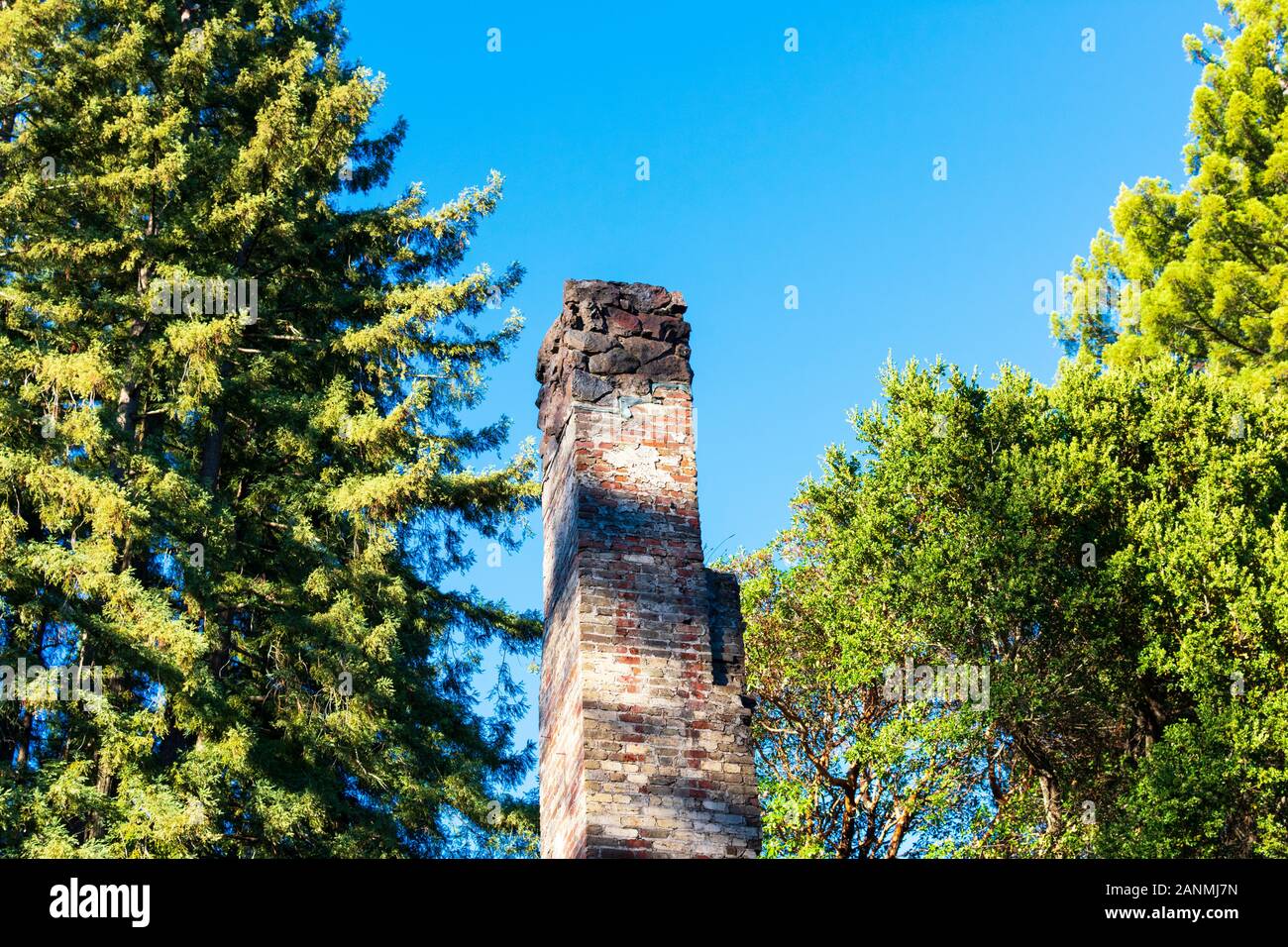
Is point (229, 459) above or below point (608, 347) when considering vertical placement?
above

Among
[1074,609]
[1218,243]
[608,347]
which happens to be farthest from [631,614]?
[1218,243]

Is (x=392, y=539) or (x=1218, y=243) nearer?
(x=392, y=539)

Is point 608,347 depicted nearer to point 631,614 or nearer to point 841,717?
point 631,614

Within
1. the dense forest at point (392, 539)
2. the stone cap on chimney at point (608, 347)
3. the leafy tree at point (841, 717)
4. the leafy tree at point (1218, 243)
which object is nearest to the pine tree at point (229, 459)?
the dense forest at point (392, 539)

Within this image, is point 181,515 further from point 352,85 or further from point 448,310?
point 352,85

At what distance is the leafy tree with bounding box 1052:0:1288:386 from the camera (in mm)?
18781

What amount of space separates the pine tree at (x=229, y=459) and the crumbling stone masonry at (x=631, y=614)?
23.2 ft

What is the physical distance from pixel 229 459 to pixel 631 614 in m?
11.9

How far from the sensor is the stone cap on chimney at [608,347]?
7371 millimetres

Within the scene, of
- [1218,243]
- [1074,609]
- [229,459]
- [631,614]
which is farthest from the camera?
[1218,243]

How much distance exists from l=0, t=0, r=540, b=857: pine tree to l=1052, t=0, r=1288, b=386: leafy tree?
31.1 ft

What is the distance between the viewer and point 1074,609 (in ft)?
48.3

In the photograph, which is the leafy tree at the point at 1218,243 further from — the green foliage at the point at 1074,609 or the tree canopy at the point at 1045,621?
the green foliage at the point at 1074,609
